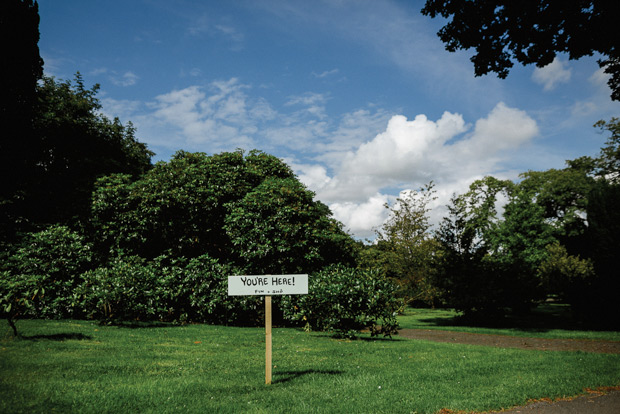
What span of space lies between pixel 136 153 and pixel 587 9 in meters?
31.7

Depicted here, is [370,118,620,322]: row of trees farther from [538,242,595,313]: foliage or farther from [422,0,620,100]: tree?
[422,0,620,100]: tree

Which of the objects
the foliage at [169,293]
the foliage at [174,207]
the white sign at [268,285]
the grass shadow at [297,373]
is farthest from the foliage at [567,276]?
the white sign at [268,285]

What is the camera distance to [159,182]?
18.0 metres

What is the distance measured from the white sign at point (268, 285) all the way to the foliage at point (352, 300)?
585cm

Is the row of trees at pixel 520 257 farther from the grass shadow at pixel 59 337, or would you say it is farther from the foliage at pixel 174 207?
the grass shadow at pixel 59 337

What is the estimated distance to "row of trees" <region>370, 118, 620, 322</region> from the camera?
20219 mm

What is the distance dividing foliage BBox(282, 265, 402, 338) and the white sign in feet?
19.2

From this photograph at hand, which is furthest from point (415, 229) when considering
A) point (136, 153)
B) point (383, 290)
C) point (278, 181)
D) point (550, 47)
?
point (136, 153)

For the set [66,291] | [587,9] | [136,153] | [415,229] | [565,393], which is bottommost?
[565,393]

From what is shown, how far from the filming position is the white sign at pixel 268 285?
22.7ft

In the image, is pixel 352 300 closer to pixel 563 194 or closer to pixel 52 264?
pixel 52 264

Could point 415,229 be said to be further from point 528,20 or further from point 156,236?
point 528,20

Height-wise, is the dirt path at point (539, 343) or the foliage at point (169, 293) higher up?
the foliage at point (169, 293)

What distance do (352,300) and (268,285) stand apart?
20.6ft
